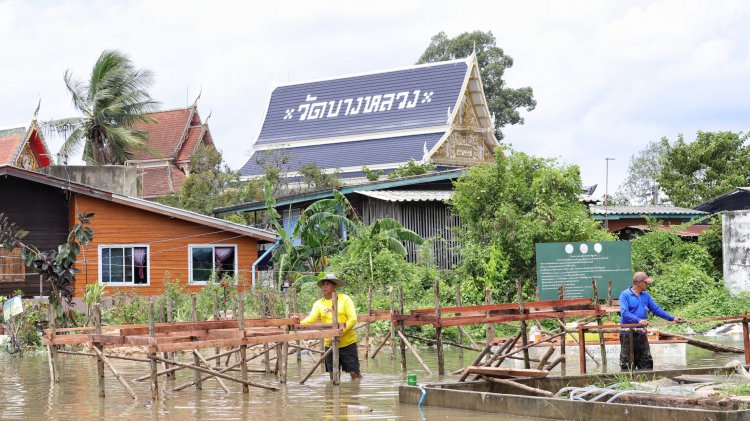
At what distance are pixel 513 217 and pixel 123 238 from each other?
35.1 ft

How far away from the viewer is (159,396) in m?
16.0

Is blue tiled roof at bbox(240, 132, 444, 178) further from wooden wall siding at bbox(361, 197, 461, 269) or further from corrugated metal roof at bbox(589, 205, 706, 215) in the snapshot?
wooden wall siding at bbox(361, 197, 461, 269)

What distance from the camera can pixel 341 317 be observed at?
16.5 meters

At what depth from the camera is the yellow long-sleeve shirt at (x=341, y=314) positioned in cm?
1644

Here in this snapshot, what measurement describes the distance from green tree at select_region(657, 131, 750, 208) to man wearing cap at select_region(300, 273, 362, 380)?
28232mm

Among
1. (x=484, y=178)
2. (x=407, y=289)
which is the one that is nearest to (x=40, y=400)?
(x=407, y=289)

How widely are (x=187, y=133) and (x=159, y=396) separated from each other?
134 feet

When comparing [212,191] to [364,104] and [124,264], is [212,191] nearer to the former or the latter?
[364,104]

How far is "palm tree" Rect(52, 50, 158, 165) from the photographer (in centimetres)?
4394

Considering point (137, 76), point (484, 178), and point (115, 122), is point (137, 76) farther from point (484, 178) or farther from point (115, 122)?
point (484, 178)

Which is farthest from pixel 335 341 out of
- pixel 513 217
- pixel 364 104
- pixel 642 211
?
pixel 364 104

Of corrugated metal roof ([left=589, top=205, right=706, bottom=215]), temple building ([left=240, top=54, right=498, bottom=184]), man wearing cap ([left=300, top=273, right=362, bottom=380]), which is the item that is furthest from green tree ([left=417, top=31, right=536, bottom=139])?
man wearing cap ([left=300, top=273, right=362, bottom=380])

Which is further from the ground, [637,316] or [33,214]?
[33,214]

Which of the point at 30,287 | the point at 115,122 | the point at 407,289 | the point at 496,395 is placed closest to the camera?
the point at 496,395
